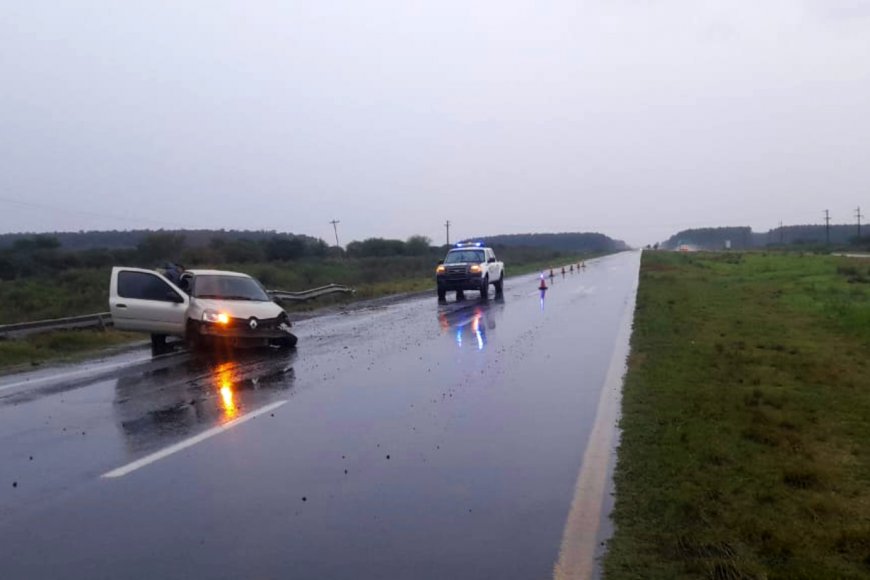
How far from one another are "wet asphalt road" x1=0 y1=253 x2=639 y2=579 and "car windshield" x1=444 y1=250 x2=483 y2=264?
1793 cm

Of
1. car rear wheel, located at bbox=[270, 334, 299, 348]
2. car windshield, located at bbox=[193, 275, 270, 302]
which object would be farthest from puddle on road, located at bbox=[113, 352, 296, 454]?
car windshield, located at bbox=[193, 275, 270, 302]

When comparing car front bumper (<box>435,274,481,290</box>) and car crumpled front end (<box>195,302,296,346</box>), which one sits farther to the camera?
car front bumper (<box>435,274,481,290</box>)

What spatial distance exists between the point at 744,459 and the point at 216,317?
11.5 meters

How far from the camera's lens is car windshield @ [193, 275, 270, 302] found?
1872 centimetres

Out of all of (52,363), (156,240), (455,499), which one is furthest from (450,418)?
(156,240)

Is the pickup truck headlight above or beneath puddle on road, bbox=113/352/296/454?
above

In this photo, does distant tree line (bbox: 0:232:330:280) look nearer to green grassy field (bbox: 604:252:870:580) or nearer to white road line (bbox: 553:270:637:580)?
green grassy field (bbox: 604:252:870:580)

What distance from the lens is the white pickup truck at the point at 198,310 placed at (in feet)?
57.7

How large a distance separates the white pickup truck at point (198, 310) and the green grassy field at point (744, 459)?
274 inches

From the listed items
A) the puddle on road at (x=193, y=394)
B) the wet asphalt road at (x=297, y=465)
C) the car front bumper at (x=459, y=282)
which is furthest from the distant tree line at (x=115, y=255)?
the wet asphalt road at (x=297, y=465)

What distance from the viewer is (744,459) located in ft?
27.0

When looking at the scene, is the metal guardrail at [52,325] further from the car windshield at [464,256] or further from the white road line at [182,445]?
the car windshield at [464,256]

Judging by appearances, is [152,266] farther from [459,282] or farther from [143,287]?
[143,287]

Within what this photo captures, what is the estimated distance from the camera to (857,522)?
252 inches
